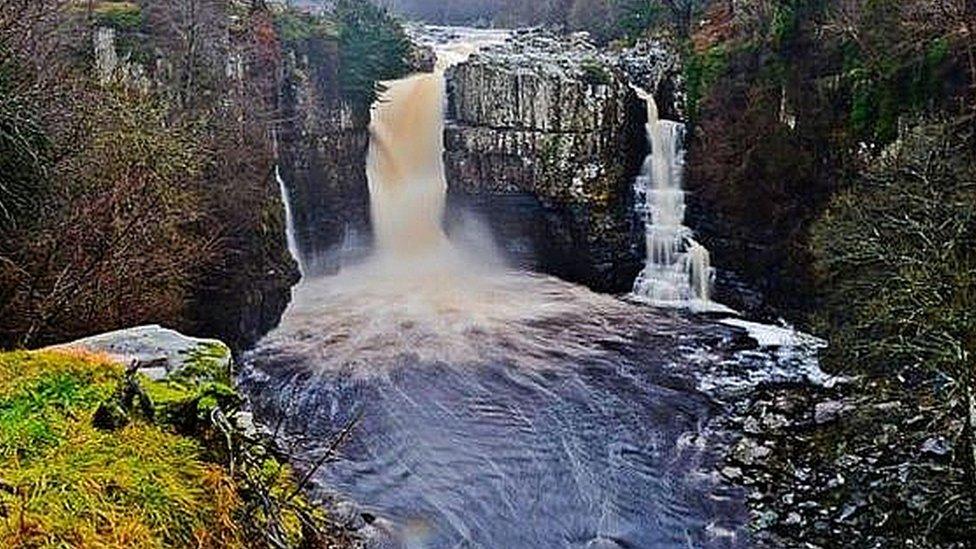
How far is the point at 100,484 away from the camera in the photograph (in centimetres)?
450

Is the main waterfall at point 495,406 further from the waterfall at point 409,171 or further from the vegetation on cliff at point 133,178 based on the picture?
the vegetation on cliff at point 133,178

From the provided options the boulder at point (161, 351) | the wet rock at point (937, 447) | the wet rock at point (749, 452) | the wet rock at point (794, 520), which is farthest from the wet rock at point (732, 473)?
the boulder at point (161, 351)

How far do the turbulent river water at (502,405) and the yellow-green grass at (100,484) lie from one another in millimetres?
2793

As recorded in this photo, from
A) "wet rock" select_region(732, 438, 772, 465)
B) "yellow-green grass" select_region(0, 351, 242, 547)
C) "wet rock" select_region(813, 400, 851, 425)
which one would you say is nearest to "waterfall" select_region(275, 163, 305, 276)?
"wet rock" select_region(732, 438, 772, 465)

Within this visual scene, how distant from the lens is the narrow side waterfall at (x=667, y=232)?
26.7 meters

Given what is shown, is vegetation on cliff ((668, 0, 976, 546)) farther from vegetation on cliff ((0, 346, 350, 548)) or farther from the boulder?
vegetation on cliff ((0, 346, 350, 548))

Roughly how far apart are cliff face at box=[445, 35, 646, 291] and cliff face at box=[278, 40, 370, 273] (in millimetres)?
3339

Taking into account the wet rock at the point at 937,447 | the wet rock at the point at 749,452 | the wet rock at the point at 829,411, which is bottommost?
the wet rock at the point at 749,452

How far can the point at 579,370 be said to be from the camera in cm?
2048

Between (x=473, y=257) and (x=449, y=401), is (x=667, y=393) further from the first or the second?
(x=473, y=257)

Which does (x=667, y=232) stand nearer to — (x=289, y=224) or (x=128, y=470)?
(x=289, y=224)

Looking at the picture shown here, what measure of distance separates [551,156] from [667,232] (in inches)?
187

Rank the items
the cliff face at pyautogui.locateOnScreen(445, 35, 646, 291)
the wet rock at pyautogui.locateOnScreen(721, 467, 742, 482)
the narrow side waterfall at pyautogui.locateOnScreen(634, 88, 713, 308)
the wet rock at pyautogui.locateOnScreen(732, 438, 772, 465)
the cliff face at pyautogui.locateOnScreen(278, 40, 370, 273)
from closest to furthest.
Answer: the wet rock at pyautogui.locateOnScreen(721, 467, 742, 482) → the wet rock at pyautogui.locateOnScreen(732, 438, 772, 465) → the narrow side waterfall at pyautogui.locateOnScreen(634, 88, 713, 308) → the cliff face at pyautogui.locateOnScreen(445, 35, 646, 291) → the cliff face at pyautogui.locateOnScreen(278, 40, 370, 273)

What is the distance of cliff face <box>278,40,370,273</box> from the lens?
31.1 m
